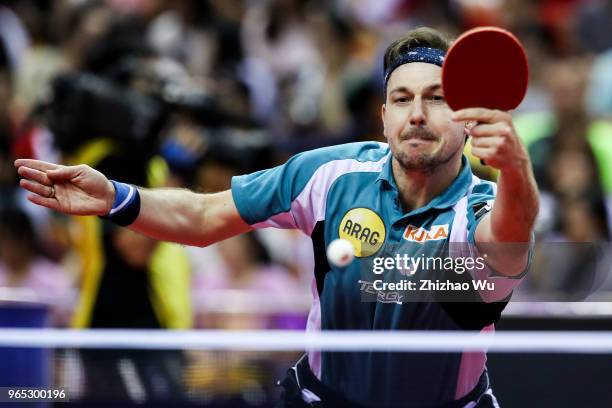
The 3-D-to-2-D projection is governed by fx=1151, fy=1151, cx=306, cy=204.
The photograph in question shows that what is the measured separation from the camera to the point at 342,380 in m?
3.94

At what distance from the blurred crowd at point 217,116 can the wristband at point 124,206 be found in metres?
1.20

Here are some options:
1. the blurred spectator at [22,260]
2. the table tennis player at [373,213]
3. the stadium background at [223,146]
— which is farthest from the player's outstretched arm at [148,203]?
the blurred spectator at [22,260]

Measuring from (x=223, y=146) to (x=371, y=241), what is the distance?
4598 millimetres

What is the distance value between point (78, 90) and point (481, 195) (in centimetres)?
403

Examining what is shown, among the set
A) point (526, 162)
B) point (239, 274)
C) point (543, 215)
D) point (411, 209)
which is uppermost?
point (526, 162)

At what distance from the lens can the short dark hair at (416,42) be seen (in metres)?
3.93

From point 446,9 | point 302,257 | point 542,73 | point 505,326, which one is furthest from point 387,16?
point 505,326

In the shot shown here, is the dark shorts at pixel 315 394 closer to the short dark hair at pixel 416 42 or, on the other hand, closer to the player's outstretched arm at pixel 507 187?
the player's outstretched arm at pixel 507 187

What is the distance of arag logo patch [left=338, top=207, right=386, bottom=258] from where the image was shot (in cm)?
392

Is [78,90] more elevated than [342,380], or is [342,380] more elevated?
[78,90]

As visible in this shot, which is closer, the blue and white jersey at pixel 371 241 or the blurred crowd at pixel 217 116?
the blue and white jersey at pixel 371 241

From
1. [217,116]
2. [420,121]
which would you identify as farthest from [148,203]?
[217,116]

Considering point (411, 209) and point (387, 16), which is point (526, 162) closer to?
point (411, 209)

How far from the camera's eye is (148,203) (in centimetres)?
405
